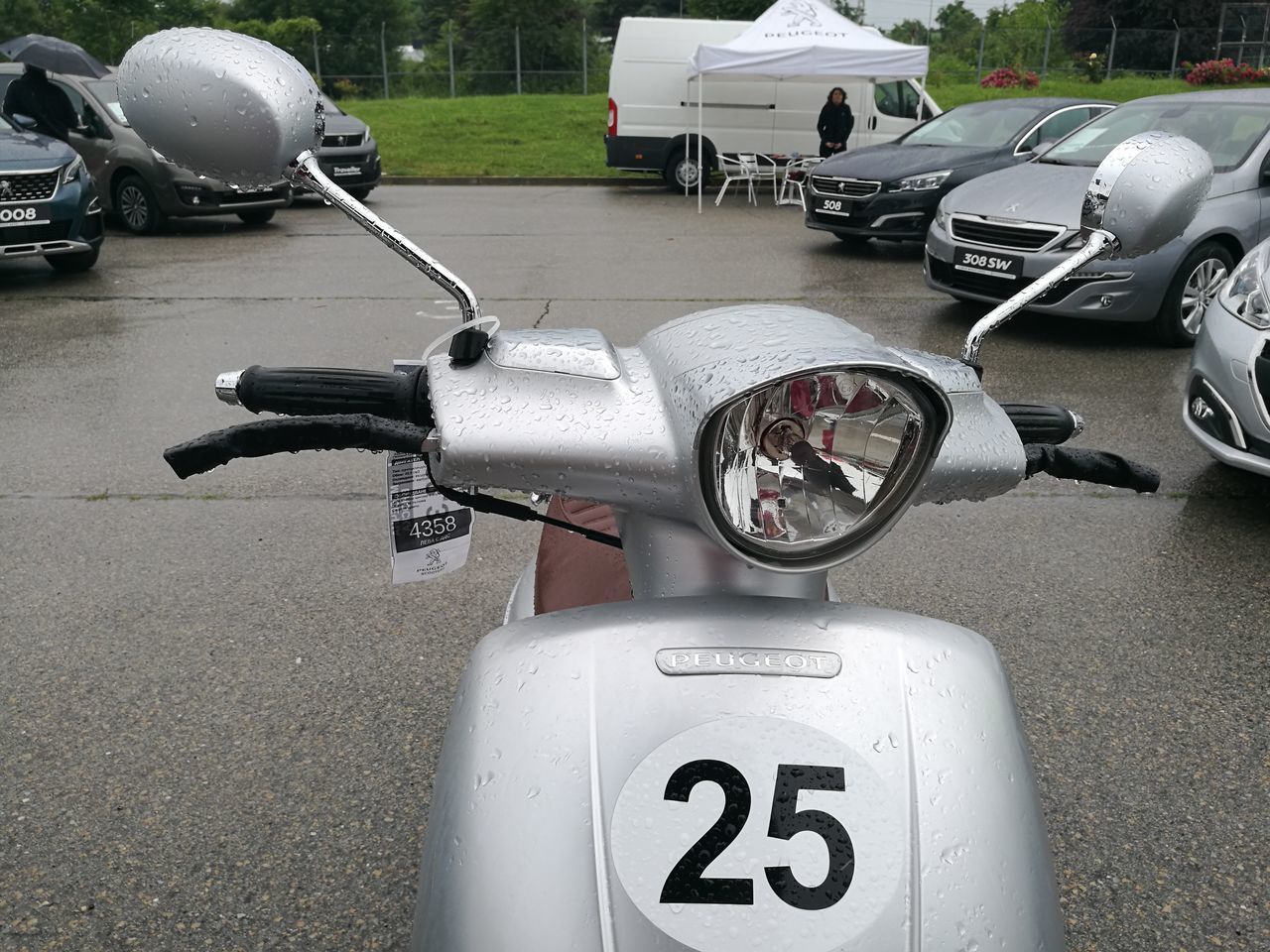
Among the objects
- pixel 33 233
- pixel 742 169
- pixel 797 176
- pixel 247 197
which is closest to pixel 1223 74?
pixel 797 176

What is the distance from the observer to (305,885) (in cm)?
248

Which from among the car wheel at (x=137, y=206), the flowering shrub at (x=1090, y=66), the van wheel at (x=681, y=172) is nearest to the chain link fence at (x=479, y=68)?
the flowering shrub at (x=1090, y=66)

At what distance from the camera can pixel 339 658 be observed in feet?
11.2

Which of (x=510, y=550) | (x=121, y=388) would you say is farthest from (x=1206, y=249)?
(x=121, y=388)

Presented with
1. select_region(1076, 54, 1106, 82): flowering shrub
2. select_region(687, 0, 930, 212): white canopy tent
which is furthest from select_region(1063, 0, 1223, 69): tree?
select_region(687, 0, 930, 212): white canopy tent

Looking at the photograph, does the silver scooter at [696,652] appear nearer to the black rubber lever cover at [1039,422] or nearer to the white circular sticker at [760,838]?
the white circular sticker at [760,838]

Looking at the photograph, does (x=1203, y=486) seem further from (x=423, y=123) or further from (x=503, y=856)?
(x=423, y=123)

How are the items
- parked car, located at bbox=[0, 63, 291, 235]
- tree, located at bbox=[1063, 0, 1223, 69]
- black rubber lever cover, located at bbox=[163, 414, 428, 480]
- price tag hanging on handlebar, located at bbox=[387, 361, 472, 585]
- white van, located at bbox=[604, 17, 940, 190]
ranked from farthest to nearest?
1. tree, located at bbox=[1063, 0, 1223, 69]
2. white van, located at bbox=[604, 17, 940, 190]
3. parked car, located at bbox=[0, 63, 291, 235]
4. price tag hanging on handlebar, located at bbox=[387, 361, 472, 585]
5. black rubber lever cover, located at bbox=[163, 414, 428, 480]

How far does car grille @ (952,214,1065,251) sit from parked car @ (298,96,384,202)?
938 centimetres

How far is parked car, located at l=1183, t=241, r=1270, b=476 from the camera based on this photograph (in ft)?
14.2

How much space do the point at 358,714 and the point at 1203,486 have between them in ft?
12.2

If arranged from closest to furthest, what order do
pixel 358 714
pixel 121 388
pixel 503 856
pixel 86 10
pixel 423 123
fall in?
pixel 503 856 → pixel 358 714 → pixel 121 388 → pixel 423 123 → pixel 86 10

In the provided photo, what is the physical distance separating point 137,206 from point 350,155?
138 inches

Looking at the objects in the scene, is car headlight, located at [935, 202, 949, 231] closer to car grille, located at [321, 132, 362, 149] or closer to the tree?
car grille, located at [321, 132, 362, 149]
